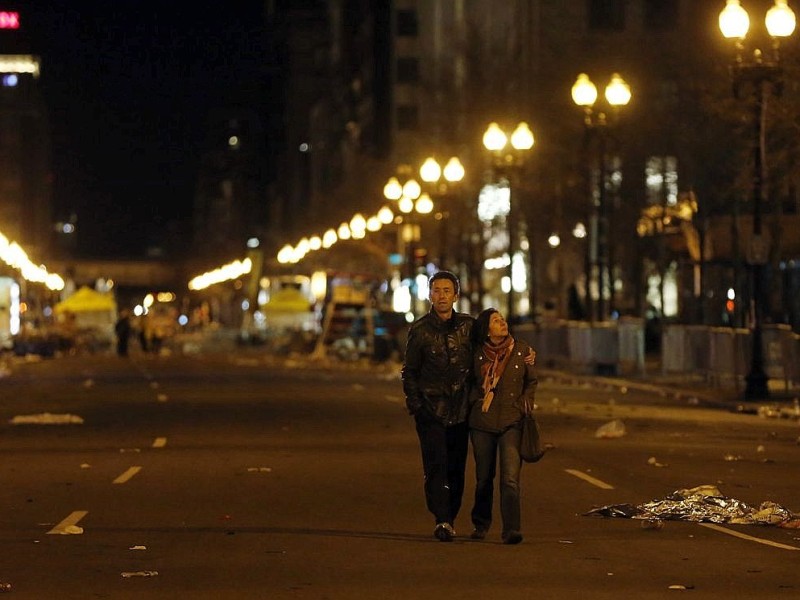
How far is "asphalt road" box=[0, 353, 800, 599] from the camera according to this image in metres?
11.4

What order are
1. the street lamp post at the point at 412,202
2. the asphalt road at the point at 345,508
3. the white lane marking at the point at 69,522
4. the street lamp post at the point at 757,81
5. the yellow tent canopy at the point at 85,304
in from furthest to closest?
the yellow tent canopy at the point at 85,304 → the street lamp post at the point at 412,202 → the street lamp post at the point at 757,81 → the white lane marking at the point at 69,522 → the asphalt road at the point at 345,508

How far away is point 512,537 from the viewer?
1297 cm

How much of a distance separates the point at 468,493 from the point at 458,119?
56.8 m

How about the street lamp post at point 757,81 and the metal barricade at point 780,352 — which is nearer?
the street lamp post at point 757,81

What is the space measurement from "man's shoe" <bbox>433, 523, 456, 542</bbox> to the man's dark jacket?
29.2 inches

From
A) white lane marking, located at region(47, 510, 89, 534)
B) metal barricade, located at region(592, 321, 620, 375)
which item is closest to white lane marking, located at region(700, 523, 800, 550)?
white lane marking, located at region(47, 510, 89, 534)

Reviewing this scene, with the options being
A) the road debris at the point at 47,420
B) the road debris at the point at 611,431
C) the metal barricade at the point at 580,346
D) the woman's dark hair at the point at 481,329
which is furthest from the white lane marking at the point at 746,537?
the metal barricade at the point at 580,346

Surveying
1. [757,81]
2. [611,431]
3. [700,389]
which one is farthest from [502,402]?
[700,389]

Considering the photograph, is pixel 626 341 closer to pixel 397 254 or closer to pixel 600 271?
pixel 600 271

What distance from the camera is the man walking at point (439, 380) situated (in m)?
12.9

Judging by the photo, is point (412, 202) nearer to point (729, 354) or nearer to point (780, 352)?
point (729, 354)

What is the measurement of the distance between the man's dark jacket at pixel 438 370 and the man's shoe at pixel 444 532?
74cm

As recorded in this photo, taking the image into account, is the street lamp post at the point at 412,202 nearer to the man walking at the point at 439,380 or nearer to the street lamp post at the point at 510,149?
the street lamp post at the point at 510,149

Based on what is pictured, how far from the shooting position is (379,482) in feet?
59.5
